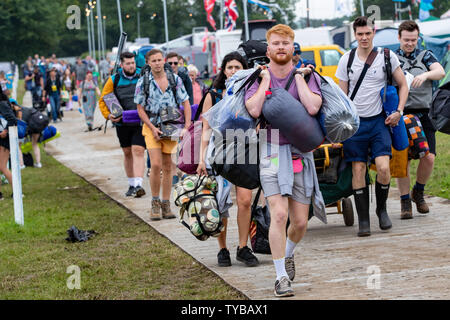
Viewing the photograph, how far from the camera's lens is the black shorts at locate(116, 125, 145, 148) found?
37.0 ft

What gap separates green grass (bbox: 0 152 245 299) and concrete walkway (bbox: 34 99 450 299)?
197 mm

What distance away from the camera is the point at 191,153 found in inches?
289

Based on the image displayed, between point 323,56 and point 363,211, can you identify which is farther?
point 323,56

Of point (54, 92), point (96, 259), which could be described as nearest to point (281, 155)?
point (96, 259)

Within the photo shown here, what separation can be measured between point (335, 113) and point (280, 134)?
406mm

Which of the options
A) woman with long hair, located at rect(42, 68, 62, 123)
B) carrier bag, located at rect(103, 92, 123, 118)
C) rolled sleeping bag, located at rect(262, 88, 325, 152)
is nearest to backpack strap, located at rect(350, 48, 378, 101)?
rolled sleeping bag, located at rect(262, 88, 325, 152)

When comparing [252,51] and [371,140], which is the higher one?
[252,51]

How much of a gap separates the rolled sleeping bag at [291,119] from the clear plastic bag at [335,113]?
9 centimetres

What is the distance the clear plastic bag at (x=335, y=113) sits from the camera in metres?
6.06

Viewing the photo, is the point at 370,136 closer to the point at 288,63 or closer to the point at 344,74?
the point at 344,74

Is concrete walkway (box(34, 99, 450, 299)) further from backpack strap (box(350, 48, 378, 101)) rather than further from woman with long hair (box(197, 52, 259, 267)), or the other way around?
backpack strap (box(350, 48, 378, 101))

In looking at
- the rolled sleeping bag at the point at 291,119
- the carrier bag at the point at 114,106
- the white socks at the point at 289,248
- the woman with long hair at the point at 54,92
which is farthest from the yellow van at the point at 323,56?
the rolled sleeping bag at the point at 291,119

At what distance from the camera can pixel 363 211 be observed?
8.05 m

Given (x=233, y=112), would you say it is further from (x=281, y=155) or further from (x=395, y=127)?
(x=395, y=127)
